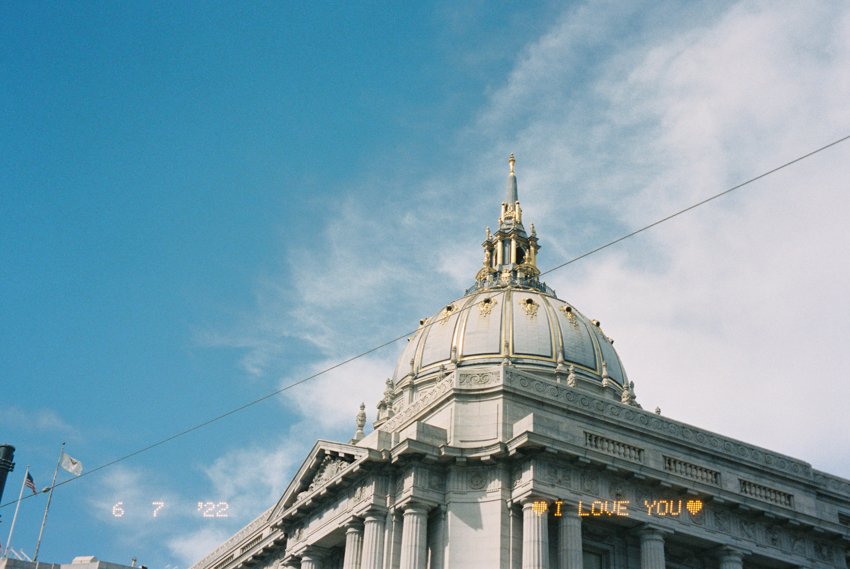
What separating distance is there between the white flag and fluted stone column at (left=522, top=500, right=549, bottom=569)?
2987 cm

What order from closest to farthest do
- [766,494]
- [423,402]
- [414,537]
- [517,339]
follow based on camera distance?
[414,537], [766,494], [423,402], [517,339]

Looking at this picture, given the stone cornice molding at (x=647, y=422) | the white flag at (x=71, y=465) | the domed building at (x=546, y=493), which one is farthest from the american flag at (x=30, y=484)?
the stone cornice molding at (x=647, y=422)

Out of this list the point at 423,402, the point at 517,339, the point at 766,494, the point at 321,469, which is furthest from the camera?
the point at 517,339

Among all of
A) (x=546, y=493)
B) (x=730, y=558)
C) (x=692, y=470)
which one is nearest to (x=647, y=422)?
(x=692, y=470)

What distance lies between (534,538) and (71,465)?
3108 cm

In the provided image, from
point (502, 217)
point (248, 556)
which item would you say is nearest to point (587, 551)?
point (248, 556)

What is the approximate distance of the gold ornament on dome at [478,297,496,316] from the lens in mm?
76675

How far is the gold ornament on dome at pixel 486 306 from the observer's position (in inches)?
3019

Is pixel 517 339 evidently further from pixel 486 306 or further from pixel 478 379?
pixel 478 379

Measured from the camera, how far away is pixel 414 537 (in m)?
41.1

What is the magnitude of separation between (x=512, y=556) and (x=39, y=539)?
37982mm

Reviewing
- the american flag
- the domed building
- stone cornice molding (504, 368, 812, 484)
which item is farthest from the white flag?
stone cornice molding (504, 368, 812, 484)

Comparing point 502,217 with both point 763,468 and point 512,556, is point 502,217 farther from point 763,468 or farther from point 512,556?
point 512,556

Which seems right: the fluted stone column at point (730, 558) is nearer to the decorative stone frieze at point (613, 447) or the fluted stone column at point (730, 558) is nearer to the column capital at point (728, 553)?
the column capital at point (728, 553)
